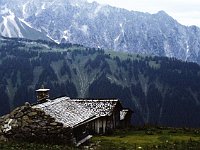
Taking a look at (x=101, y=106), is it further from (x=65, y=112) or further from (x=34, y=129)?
(x=34, y=129)

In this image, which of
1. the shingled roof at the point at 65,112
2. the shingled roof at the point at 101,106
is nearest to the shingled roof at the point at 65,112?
the shingled roof at the point at 65,112

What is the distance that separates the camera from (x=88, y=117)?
137 feet

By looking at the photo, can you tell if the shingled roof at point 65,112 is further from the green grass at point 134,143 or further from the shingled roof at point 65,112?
the green grass at point 134,143

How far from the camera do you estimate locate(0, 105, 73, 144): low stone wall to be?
3528 centimetres

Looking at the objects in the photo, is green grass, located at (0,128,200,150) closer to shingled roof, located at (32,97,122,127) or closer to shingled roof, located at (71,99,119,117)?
shingled roof, located at (32,97,122,127)

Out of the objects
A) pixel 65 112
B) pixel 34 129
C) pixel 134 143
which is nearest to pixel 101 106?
pixel 134 143

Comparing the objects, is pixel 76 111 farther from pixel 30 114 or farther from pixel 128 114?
pixel 128 114

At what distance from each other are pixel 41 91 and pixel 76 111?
11.5 meters

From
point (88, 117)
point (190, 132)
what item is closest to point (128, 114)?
point (190, 132)

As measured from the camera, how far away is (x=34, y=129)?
117 feet

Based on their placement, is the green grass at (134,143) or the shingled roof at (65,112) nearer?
the green grass at (134,143)

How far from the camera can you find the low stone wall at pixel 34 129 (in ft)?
116

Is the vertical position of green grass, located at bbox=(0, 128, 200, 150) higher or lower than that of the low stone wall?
lower

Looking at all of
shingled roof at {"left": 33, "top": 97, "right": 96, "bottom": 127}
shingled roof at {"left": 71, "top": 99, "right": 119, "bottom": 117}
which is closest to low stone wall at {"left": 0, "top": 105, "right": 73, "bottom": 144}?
shingled roof at {"left": 33, "top": 97, "right": 96, "bottom": 127}
